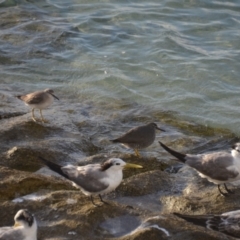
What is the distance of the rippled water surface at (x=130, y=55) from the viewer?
12.8 m

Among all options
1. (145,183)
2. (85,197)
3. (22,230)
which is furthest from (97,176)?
(22,230)

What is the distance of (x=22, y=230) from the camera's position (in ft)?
20.6

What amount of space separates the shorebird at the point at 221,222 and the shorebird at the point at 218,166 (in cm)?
125

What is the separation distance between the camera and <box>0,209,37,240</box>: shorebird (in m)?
6.28

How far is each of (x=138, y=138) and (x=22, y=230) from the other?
12.1ft

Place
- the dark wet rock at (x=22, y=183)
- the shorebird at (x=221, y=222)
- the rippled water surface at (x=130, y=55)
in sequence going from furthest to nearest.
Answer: the rippled water surface at (x=130, y=55)
the dark wet rock at (x=22, y=183)
the shorebird at (x=221, y=222)

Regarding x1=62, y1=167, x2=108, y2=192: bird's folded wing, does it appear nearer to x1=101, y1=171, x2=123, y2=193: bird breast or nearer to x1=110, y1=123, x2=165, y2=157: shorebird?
x1=101, y1=171, x2=123, y2=193: bird breast

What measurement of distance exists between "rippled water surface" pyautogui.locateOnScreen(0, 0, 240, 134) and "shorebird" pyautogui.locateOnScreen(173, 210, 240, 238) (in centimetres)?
485

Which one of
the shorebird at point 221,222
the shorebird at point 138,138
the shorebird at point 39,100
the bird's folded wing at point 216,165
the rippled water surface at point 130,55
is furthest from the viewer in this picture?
the rippled water surface at point 130,55

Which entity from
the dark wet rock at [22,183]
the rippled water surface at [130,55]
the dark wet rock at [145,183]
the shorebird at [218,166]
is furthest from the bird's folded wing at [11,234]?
the rippled water surface at [130,55]

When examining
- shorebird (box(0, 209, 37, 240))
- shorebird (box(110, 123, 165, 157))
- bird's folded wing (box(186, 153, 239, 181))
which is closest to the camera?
shorebird (box(0, 209, 37, 240))

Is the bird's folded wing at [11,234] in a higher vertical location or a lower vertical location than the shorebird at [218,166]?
higher

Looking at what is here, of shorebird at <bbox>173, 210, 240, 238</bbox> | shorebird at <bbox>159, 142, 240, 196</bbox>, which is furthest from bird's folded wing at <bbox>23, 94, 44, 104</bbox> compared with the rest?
shorebird at <bbox>173, 210, 240, 238</bbox>

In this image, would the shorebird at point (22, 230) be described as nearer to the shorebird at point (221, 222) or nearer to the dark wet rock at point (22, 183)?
the dark wet rock at point (22, 183)
